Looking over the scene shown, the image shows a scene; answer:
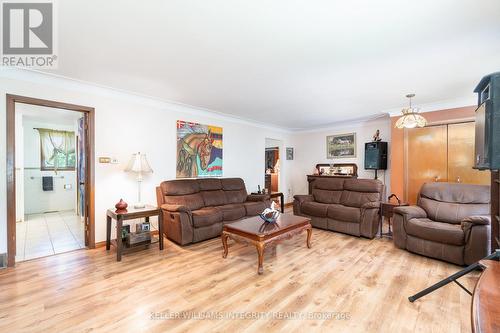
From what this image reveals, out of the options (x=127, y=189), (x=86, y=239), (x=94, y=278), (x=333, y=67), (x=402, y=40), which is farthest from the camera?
(x=127, y=189)

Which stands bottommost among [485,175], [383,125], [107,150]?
[485,175]

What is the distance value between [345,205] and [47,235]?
5.18 m

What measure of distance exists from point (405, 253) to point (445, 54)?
8.01 ft

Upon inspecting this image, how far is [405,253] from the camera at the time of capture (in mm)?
3045

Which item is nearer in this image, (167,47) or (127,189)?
(167,47)

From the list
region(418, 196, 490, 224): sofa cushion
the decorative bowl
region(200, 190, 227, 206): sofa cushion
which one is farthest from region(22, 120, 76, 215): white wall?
region(418, 196, 490, 224): sofa cushion

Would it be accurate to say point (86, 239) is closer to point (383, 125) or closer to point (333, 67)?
point (333, 67)

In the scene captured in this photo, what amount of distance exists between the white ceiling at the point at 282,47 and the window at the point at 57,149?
387 cm

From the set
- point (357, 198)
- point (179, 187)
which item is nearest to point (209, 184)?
point (179, 187)

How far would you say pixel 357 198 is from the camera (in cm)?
411

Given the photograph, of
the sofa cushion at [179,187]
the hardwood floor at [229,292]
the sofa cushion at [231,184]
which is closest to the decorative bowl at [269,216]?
the hardwood floor at [229,292]

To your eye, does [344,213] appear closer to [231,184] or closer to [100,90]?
[231,184]

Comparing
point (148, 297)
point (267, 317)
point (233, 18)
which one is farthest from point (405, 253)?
point (233, 18)

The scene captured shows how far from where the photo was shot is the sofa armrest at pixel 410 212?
3105 millimetres
